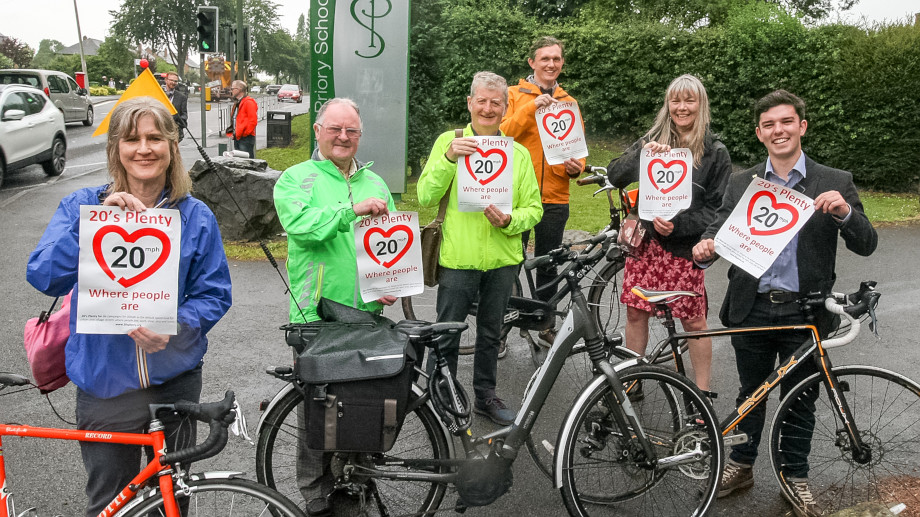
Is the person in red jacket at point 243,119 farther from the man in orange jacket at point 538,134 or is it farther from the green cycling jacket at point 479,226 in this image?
the green cycling jacket at point 479,226

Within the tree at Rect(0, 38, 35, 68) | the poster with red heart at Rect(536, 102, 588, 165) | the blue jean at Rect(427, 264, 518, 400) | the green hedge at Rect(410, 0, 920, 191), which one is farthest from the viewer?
the tree at Rect(0, 38, 35, 68)

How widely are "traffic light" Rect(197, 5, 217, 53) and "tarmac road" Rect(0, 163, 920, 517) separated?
5.84m

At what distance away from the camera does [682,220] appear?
4.72 m

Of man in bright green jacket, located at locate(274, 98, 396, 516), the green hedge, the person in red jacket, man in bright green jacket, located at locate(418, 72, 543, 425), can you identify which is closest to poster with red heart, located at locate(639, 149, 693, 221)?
man in bright green jacket, located at locate(418, 72, 543, 425)

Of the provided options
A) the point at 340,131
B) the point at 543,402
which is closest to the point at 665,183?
the point at 543,402

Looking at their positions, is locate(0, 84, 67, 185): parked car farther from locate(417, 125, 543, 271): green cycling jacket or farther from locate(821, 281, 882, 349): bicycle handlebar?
locate(821, 281, 882, 349): bicycle handlebar

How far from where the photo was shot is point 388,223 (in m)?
3.67

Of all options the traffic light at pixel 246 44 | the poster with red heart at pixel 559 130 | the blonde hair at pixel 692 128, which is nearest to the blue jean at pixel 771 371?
the blonde hair at pixel 692 128

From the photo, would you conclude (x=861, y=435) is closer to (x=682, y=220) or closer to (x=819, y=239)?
(x=819, y=239)

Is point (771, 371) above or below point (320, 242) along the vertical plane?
below

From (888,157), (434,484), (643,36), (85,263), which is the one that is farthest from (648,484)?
(643,36)

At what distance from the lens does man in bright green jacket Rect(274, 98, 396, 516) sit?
3.55m

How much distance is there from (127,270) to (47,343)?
17.1 inches

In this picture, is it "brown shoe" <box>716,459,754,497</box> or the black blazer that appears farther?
"brown shoe" <box>716,459,754,497</box>
